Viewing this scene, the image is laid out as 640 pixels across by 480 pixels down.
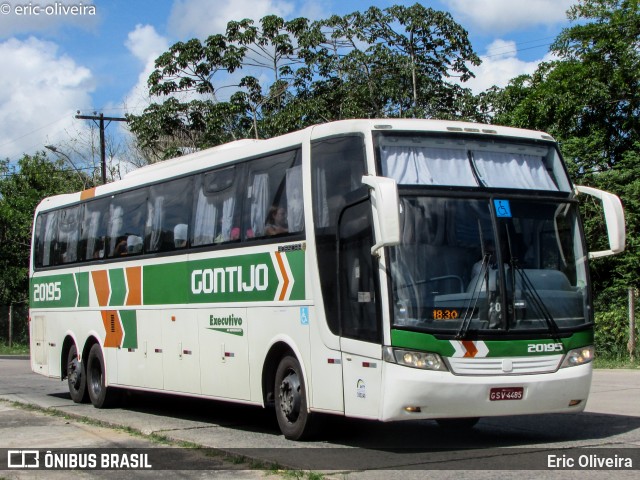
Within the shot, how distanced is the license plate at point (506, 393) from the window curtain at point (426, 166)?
2035mm

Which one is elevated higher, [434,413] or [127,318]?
[127,318]

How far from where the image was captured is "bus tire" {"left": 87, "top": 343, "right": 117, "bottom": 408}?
15828 millimetres

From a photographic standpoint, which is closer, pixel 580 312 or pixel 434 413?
pixel 434 413

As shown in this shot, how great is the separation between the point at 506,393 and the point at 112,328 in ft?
27.0

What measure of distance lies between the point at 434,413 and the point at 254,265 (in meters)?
3.39

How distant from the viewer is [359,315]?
949cm

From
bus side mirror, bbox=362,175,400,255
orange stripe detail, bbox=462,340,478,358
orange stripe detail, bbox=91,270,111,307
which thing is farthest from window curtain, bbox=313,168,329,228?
orange stripe detail, bbox=91,270,111,307

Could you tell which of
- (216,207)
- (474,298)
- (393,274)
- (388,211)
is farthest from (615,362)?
(388,211)

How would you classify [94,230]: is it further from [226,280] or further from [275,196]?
[275,196]

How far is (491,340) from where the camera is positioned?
9094mm

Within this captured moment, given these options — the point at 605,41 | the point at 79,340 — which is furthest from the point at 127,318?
the point at 605,41

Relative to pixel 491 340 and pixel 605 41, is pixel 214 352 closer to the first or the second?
pixel 491 340

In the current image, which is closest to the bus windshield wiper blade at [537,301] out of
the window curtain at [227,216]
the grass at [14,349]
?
the window curtain at [227,216]

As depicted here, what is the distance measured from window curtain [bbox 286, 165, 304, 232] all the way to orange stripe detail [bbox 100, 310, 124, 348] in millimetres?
5544
